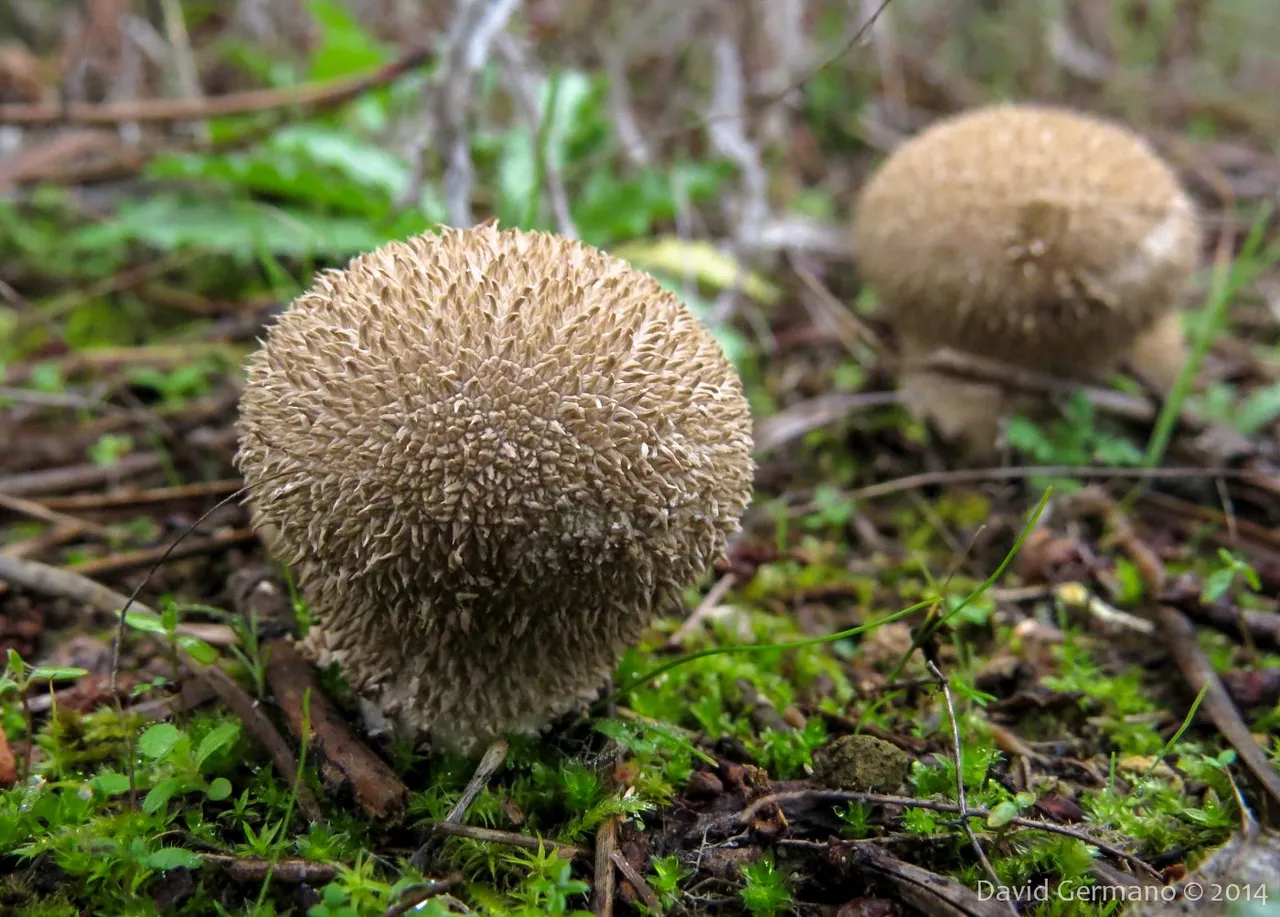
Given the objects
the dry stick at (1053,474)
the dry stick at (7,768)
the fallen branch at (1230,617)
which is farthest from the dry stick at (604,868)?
the fallen branch at (1230,617)

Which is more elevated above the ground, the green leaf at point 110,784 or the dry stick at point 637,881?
the green leaf at point 110,784

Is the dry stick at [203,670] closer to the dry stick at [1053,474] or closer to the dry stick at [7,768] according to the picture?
the dry stick at [7,768]

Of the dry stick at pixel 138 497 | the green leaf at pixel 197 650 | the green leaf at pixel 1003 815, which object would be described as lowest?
the green leaf at pixel 1003 815

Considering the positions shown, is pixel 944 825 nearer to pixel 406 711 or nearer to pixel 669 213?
pixel 406 711

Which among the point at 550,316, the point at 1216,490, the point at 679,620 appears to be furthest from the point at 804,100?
the point at 550,316

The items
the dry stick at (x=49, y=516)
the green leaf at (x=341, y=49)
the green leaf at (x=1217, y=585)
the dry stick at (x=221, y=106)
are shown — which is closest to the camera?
the green leaf at (x=1217, y=585)

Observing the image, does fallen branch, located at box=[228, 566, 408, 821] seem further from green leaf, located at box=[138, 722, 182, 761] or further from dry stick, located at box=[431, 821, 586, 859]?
green leaf, located at box=[138, 722, 182, 761]

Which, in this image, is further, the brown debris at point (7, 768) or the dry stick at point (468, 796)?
the brown debris at point (7, 768)
